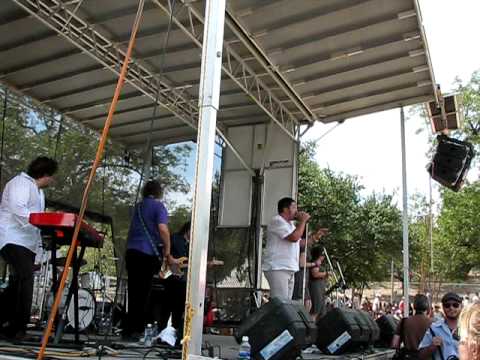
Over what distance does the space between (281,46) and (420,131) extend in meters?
14.6

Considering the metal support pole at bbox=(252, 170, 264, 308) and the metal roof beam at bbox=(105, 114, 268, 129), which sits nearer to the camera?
the metal support pole at bbox=(252, 170, 264, 308)

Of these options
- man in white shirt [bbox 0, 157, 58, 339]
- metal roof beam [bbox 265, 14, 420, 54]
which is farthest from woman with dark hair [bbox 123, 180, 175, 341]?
metal roof beam [bbox 265, 14, 420, 54]

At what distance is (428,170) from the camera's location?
7277 mm

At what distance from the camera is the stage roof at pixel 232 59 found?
508 cm

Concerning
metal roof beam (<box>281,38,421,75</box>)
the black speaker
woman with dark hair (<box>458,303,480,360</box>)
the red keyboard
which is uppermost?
metal roof beam (<box>281,38,421,75</box>)

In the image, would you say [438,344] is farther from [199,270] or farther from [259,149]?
[259,149]

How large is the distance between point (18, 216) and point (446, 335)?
107 inches

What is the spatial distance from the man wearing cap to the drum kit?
9.78ft

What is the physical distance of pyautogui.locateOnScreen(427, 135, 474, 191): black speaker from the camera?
22.6 feet

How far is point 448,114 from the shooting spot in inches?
270

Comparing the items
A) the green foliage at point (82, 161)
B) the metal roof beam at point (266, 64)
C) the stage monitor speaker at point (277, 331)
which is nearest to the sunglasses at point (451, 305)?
the stage monitor speaker at point (277, 331)

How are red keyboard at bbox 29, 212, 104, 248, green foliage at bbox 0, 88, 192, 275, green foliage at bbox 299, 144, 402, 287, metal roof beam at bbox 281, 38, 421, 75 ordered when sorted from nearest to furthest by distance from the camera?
1. red keyboard at bbox 29, 212, 104, 248
2. metal roof beam at bbox 281, 38, 421, 75
3. green foliage at bbox 0, 88, 192, 275
4. green foliage at bbox 299, 144, 402, 287

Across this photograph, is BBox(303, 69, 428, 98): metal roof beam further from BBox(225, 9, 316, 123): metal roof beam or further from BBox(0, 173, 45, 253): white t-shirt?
BBox(0, 173, 45, 253): white t-shirt

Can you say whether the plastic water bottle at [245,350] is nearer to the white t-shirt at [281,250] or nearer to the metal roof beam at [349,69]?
the white t-shirt at [281,250]
